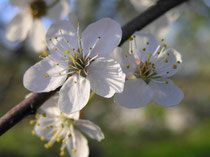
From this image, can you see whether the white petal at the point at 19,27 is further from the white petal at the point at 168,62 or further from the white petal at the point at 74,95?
the white petal at the point at 168,62

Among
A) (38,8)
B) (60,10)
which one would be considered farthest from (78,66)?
(38,8)

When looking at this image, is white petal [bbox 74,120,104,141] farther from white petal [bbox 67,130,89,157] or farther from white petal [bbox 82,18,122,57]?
white petal [bbox 82,18,122,57]

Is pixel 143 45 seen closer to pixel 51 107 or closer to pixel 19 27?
pixel 51 107

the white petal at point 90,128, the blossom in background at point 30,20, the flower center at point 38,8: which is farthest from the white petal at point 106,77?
the flower center at point 38,8

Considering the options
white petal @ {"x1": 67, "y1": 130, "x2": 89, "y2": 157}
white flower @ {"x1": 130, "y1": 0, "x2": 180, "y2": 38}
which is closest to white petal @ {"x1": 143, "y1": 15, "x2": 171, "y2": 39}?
white flower @ {"x1": 130, "y1": 0, "x2": 180, "y2": 38}

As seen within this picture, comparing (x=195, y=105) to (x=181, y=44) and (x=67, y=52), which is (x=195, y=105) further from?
(x=67, y=52)

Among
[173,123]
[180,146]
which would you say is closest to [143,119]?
[180,146]

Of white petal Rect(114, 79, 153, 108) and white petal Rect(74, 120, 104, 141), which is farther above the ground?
white petal Rect(114, 79, 153, 108)
